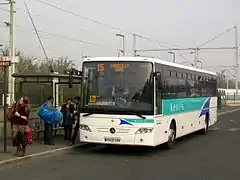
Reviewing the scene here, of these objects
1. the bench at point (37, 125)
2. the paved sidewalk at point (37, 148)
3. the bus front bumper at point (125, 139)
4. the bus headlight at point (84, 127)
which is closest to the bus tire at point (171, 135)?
the bus front bumper at point (125, 139)

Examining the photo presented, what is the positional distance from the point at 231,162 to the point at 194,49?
39.1m

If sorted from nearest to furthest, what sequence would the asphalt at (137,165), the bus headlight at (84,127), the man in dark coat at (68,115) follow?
the asphalt at (137,165) < the bus headlight at (84,127) < the man in dark coat at (68,115)

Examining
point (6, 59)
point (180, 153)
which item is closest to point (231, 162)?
point (180, 153)

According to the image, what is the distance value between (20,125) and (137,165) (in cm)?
341

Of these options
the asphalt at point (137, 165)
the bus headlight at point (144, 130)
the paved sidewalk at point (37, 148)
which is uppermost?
the bus headlight at point (144, 130)

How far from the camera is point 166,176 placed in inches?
395

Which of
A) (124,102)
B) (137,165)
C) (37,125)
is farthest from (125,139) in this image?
(37,125)

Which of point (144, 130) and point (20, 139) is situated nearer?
point (20, 139)

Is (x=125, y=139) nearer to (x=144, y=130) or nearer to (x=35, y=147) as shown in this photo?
(x=144, y=130)

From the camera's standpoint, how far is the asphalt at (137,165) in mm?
10031

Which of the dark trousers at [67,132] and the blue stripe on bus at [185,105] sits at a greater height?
the blue stripe on bus at [185,105]

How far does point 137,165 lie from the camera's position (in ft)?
38.8

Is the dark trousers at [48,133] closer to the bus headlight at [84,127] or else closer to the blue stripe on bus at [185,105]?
the bus headlight at [84,127]

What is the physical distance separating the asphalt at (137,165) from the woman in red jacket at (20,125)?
2.00ft
